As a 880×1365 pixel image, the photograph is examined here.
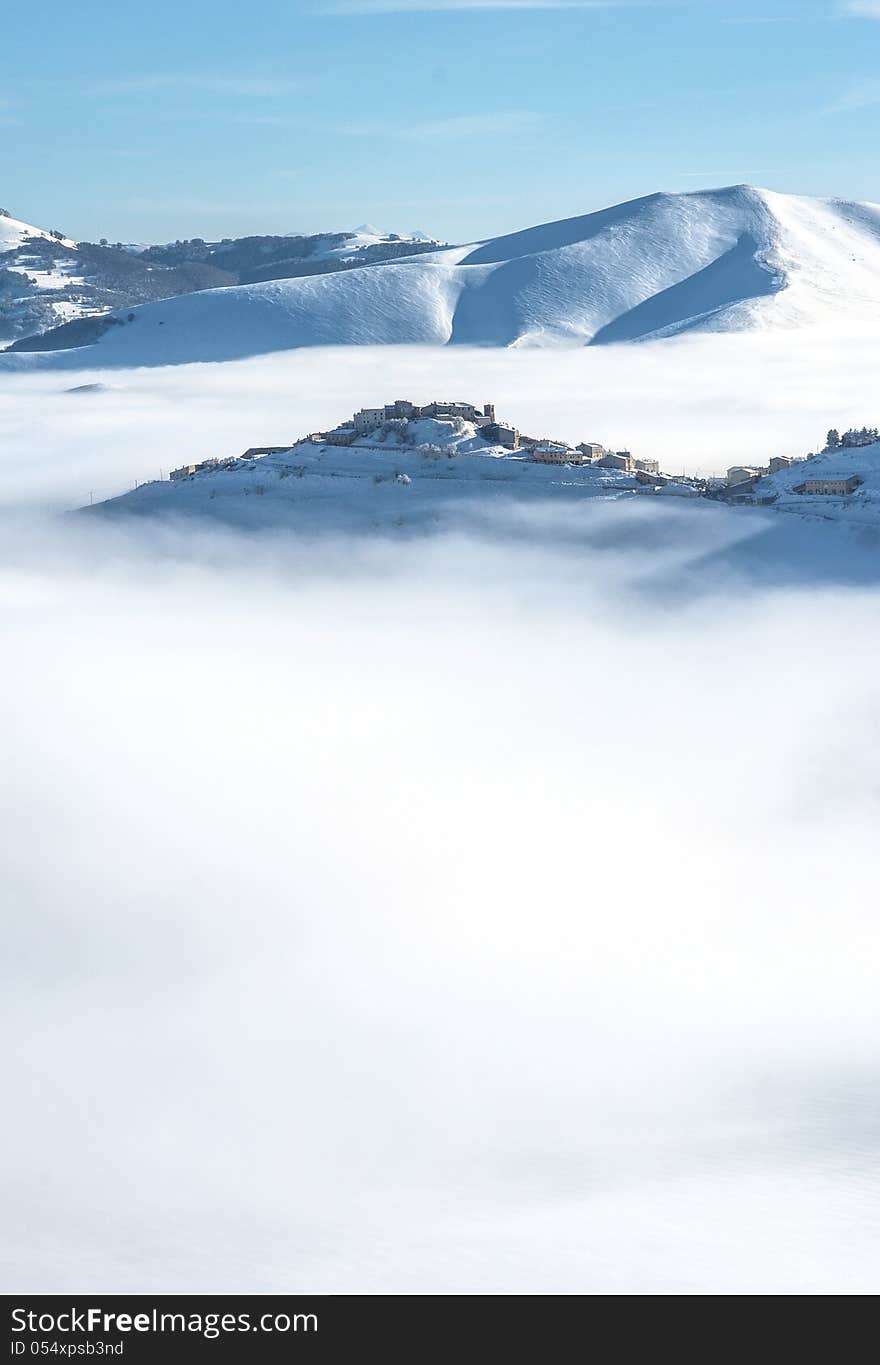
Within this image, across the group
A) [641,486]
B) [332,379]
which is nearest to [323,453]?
[641,486]

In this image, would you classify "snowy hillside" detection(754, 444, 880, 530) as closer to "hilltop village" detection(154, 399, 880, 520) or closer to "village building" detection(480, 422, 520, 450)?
"hilltop village" detection(154, 399, 880, 520)

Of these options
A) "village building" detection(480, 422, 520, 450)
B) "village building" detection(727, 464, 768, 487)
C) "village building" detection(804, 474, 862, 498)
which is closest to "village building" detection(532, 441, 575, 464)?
"village building" detection(480, 422, 520, 450)

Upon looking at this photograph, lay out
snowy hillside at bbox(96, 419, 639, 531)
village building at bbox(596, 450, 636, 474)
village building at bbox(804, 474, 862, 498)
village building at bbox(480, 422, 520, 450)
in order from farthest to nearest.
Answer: village building at bbox(480, 422, 520, 450) → village building at bbox(596, 450, 636, 474) → snowy hillside at bbox(96, 419, 639, 531) → village building at bbox(804, 474, 862, 498)

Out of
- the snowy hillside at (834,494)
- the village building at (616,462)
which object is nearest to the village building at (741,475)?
the snowy hillside at (834,494)

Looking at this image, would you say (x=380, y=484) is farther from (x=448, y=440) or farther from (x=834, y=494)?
(x=834, y=494)

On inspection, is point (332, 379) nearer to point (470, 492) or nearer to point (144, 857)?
point (470, 492)

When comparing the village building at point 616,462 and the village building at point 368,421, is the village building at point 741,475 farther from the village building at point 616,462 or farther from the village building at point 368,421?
the village building at point 368,421
